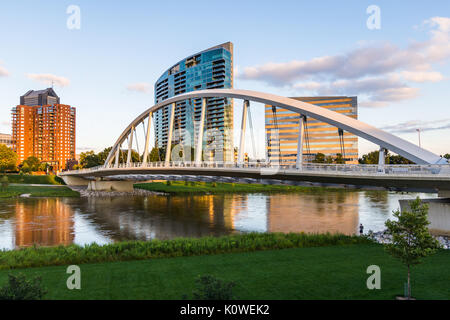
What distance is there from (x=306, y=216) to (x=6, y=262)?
27.3 m

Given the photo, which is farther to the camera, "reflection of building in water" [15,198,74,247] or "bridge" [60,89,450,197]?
"reflection of building in water" [15,198,74,247]

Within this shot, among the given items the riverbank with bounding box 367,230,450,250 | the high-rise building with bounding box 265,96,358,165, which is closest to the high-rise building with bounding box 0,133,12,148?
the high-rise building with bounding box 265,96,358,165

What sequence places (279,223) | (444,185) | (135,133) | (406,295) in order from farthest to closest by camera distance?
(135,133)
(279,223)
(444,185)
(406,295)

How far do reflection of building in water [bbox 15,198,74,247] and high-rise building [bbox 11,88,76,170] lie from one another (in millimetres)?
150203

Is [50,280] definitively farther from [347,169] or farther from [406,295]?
[347,169]

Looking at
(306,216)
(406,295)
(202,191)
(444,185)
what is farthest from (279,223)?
(202,191)

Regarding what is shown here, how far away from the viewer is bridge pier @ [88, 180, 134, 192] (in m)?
67.9

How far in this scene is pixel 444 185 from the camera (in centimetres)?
2011

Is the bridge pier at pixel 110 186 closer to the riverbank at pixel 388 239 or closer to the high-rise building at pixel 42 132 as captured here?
the riverbank at pixel 388 239

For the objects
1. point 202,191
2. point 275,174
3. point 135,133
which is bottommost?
point 202,191

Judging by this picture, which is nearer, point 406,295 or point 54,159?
point 406,295

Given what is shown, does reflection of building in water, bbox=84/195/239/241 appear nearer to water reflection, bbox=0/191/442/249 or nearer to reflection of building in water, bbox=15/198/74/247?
water reflection, bbox=0/191/442/249

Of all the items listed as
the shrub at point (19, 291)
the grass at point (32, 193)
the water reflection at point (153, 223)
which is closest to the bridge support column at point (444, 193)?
the water reflection at point (153, 223)
